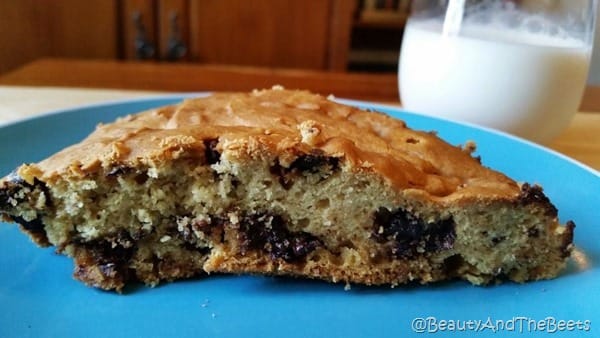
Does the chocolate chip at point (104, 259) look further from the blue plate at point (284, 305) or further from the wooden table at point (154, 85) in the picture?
the wooden table at point (154, 85)

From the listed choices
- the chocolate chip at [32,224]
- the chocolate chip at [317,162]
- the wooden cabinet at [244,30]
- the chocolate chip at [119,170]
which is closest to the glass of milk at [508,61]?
the chocolate chip at [317,162]

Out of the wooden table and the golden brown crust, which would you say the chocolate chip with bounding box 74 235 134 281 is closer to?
the golden brown crust

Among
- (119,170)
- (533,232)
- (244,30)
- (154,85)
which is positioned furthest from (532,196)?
(244,30)

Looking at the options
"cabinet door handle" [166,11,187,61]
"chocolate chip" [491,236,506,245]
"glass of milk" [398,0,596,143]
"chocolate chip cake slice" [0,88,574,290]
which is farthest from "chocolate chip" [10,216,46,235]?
"cabinet door handle" [166,11,187,61]

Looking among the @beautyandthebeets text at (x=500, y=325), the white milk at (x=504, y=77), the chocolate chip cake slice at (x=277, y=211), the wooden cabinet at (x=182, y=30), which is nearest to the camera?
the @beautyandthebeets text at (x=500, y=325)

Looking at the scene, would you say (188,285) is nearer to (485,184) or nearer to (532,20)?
(485,184)

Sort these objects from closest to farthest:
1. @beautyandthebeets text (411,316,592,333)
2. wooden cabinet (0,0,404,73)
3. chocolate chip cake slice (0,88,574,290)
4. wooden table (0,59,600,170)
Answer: @beautyandthebeets text (411,316,592,333) → chocolate chip cake slice (0,88,574,290) → wooden table (0,59,600,170) → wooden cabinet (0,0,404,73)
